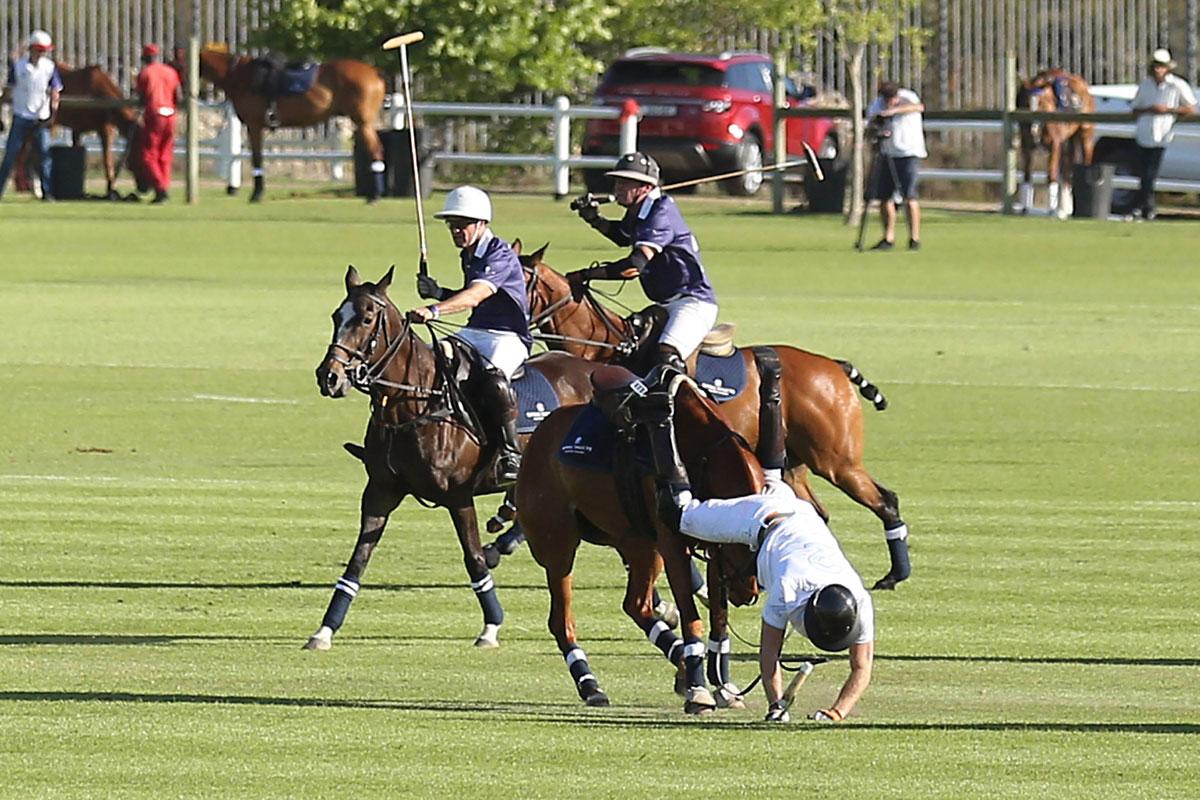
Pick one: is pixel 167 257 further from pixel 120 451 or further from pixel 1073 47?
pixel 1073 47

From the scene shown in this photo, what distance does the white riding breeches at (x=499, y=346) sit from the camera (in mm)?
14195

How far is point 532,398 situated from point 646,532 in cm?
318

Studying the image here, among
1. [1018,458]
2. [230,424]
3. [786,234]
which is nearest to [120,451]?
[230,424]

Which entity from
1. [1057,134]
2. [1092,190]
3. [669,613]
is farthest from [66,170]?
[669,613]

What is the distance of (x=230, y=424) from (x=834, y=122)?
25.7 m

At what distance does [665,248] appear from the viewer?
46.5 feet

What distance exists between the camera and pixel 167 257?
114 feet

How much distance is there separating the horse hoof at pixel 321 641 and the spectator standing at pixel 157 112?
2790cm

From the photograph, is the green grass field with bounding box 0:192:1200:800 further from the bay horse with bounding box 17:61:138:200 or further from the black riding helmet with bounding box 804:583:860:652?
the bay horse with bounding box 17:61:138:200

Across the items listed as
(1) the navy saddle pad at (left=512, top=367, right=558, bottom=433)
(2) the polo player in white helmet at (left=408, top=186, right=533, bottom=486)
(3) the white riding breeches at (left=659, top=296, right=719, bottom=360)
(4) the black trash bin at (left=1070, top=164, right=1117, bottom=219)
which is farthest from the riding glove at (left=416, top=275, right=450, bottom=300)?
(4) the black trash bin at (left=1070, top=164, right=1117, bottom=219)

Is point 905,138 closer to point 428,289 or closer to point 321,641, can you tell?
point 428,289

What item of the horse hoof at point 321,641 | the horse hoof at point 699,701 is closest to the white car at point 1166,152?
the horse hoof at point 321,641

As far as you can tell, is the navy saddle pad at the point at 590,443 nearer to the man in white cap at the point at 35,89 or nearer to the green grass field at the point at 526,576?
the green grass field at the point at 526,576

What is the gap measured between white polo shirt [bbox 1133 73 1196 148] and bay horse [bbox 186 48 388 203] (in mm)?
10591
